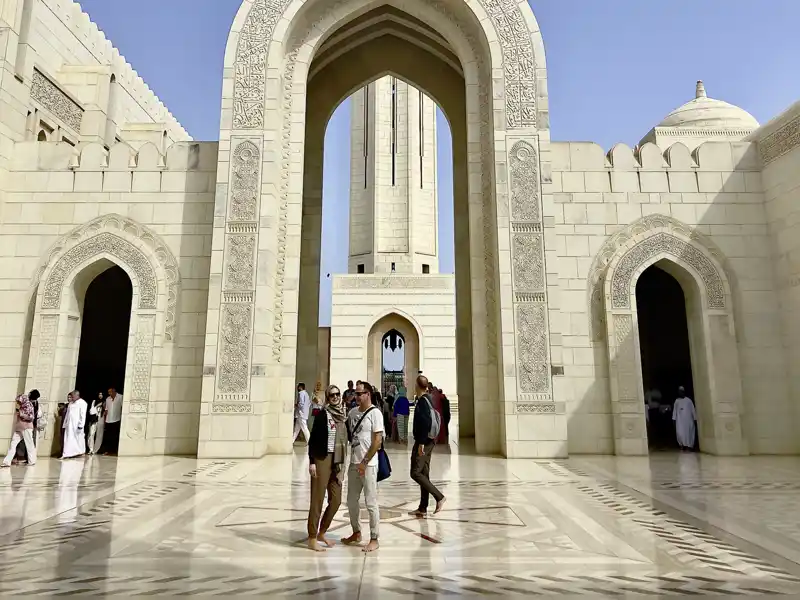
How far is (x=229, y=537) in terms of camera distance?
12.1 ft

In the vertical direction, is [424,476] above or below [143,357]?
below

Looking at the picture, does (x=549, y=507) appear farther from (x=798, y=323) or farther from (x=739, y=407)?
(x=798, y=323)

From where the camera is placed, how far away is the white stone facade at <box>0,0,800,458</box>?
8.11 m

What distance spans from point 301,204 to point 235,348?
8.29ft

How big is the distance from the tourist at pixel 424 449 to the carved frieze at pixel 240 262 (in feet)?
14.1

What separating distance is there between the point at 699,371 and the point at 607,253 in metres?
2.22

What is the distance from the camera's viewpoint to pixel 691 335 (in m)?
8.90

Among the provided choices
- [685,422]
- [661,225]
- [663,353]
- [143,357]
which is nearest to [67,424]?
[143,357]

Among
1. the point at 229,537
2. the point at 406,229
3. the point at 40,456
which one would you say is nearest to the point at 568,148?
the point at 229,537

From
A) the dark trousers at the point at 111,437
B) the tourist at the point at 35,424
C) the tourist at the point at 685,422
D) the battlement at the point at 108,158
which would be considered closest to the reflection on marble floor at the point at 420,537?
the tourist at the point at 35,424

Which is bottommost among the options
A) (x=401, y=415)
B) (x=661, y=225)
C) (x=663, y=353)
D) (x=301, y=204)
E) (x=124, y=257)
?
(x=401, y=415)

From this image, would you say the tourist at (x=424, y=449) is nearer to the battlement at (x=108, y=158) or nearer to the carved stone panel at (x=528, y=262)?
the carved stone panel at (x=528, y=262)

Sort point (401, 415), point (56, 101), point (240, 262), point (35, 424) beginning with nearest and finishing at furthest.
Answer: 1. point (35, 424)
2. point (240, 262)
3. point (56, 101)
4. point (401, 415)

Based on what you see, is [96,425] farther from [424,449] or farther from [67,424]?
[424,449]
